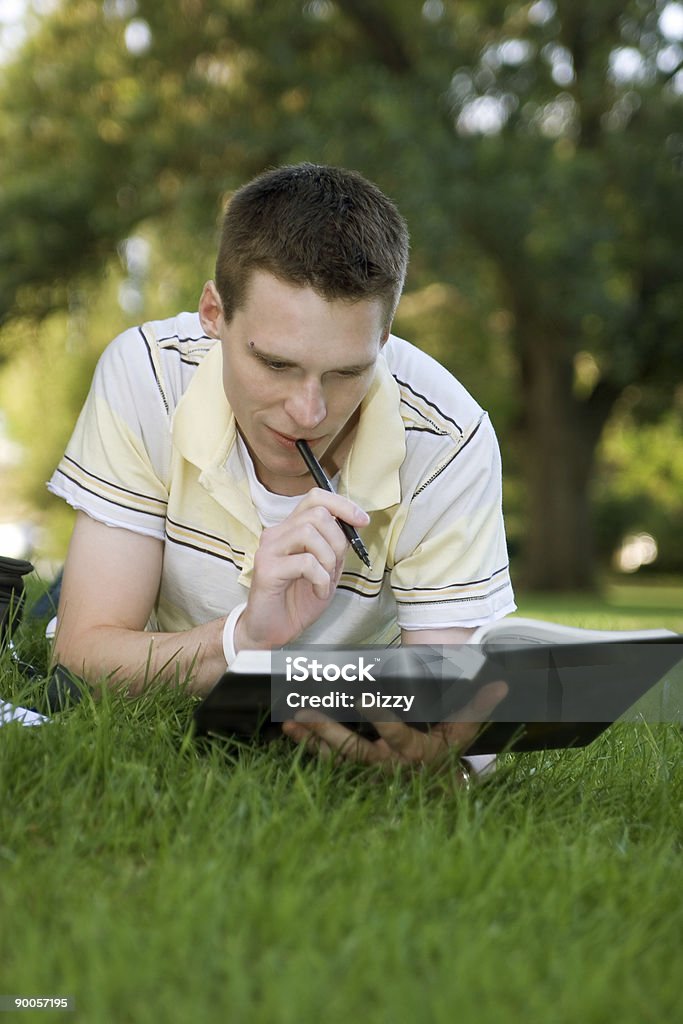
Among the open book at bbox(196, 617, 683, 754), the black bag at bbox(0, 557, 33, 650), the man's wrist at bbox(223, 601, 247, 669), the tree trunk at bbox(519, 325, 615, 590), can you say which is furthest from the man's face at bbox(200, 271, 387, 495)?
the tree trunk at bbox(519, 325, 615, 590)

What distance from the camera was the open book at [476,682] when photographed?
6.66 ft

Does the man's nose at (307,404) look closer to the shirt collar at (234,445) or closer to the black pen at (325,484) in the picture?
the black pen at (325,484)

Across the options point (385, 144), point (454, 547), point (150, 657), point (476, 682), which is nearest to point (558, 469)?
point (385, 144)

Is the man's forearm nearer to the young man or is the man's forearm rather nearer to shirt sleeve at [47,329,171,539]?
the young man

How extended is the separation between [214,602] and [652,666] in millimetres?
1215

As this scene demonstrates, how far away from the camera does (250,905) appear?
5.47 ft

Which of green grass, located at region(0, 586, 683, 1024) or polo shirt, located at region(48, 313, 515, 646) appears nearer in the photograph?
green grass, located at region(0, 586, 683, 1024)

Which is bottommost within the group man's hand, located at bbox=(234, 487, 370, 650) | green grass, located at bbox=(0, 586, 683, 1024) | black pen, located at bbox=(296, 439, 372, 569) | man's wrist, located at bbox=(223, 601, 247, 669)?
green grass, located at bbox=(0, 586, 683, 1024)

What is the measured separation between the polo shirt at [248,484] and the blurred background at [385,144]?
9.59 meters

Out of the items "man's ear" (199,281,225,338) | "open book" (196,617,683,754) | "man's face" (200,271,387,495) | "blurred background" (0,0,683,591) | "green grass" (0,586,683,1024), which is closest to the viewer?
"green grass" (0,586,683,1024)

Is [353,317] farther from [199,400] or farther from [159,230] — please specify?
[159,230]

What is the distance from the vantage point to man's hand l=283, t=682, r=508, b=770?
2223 millimetres

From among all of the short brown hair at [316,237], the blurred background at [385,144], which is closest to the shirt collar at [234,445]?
the short brown hair at [316,237]

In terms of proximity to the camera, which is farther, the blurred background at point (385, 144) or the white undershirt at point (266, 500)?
the blurred background at point (385, 144)
